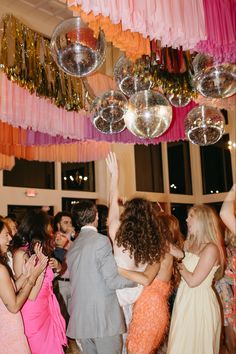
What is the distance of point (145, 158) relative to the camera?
1047 cm

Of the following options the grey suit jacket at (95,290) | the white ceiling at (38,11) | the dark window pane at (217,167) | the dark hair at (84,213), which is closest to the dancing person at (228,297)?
the grey suit jacket at (95,290)

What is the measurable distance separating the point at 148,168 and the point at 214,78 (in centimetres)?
757

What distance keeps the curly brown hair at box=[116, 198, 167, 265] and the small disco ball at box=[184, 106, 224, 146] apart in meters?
1.21

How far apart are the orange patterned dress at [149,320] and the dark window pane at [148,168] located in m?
7.01

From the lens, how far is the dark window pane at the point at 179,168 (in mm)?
11438

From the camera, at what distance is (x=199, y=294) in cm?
295

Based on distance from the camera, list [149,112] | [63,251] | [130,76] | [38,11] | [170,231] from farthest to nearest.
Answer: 1. [38,11]
2. [63,251]
3. [130,76]
4. [149,112]
5. [170,231]

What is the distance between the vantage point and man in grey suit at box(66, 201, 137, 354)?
281 cm

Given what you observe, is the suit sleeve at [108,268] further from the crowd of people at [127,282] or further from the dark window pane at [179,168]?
the dark window pane at [179,168]

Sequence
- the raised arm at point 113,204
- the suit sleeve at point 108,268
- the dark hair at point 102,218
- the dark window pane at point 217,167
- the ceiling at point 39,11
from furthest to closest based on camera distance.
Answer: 1. the dark window pane at point 217,167
2. the ceiling at point 39,11
3. the dark hair at point 102,218
4. the raised arm at point 113,204
5. the suit sleeve at point 108,268

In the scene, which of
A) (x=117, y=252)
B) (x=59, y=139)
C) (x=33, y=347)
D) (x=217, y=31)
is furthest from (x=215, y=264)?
(x=59, y=139)

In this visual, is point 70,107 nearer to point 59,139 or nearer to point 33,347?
point 59,139

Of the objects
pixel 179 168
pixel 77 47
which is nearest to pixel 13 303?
pixel 77 47

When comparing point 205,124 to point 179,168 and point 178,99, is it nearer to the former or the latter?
point 178,99
